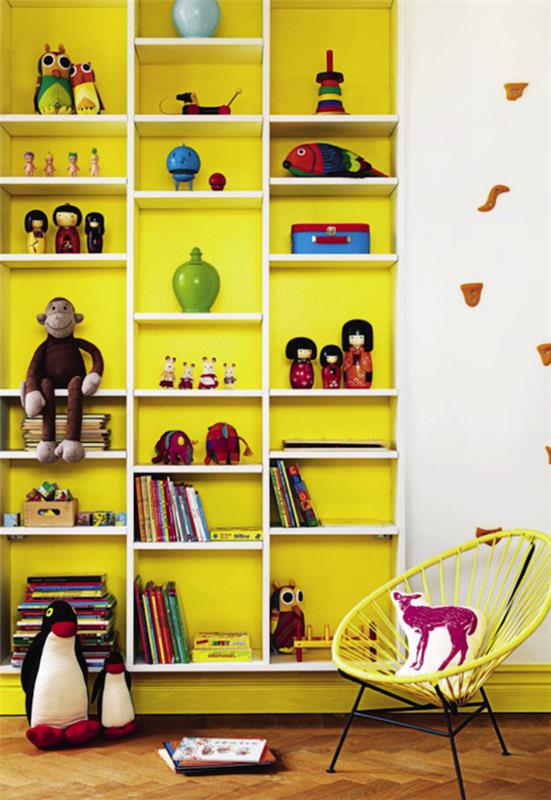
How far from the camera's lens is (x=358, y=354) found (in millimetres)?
3572

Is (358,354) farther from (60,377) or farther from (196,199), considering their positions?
(60,377)

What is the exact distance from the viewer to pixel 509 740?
3.25 m

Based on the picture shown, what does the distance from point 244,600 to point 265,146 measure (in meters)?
1.69

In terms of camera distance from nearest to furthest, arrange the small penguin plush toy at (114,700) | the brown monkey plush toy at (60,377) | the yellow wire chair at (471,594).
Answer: the yellow wire chair at (471,594)
the small penguin plush toy at (114,700)
the brown monkey plush toy at (60,377)

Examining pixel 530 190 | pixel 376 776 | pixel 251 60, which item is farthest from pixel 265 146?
pixel 376 776

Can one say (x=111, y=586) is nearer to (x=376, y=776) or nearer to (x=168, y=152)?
(x=376, y=776)

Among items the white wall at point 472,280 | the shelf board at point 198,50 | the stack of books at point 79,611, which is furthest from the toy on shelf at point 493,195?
the stack of books at point 79,611

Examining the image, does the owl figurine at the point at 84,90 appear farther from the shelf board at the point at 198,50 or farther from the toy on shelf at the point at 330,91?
the toy on shelf at the point at 330,91

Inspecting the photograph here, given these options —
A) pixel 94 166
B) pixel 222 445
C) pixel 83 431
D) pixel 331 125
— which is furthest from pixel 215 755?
pixel 331 125

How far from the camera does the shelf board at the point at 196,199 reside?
3482mm

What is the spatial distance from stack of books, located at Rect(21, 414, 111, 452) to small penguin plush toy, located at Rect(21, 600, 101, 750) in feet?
1.94

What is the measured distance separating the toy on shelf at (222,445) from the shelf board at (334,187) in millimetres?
910

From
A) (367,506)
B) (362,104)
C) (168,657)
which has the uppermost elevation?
(362,104)

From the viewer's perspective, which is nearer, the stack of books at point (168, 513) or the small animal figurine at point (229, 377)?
the stack of books at point (168, 513)
